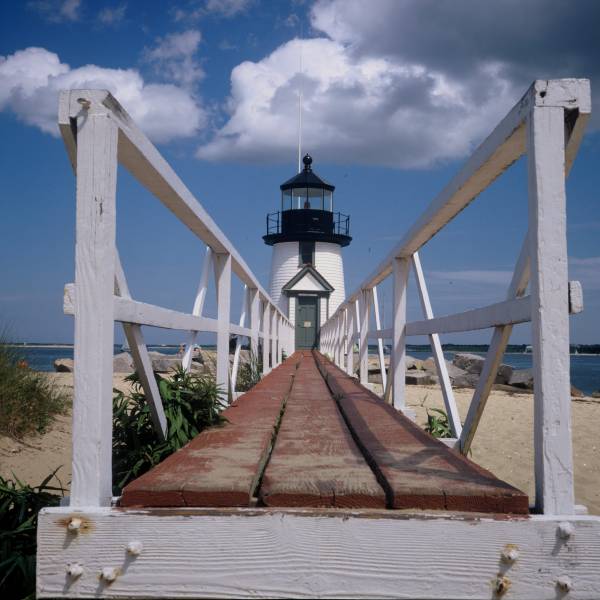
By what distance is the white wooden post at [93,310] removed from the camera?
1.56 m

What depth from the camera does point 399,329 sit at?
13.3 ft

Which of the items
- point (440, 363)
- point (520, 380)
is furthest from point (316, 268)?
point (440, 363)

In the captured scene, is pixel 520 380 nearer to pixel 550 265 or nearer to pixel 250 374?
pixel 250 374

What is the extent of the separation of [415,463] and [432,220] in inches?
49.9

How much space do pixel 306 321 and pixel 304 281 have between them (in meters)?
1.75

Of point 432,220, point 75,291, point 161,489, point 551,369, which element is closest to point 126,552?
point 161,489

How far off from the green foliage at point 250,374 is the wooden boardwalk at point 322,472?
134 inches

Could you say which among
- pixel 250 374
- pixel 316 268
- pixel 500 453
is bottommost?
pixel 500 453

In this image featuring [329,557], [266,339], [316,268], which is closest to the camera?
[329,557]

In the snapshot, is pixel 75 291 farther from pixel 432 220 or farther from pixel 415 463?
pixel 432 220

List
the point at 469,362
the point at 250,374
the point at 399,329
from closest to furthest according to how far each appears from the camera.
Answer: the point at 399,329 → the point at 250,374 → the point at 469,362

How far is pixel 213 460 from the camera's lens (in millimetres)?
1901

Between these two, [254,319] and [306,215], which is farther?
[306,215]

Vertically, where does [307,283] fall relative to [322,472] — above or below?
above
